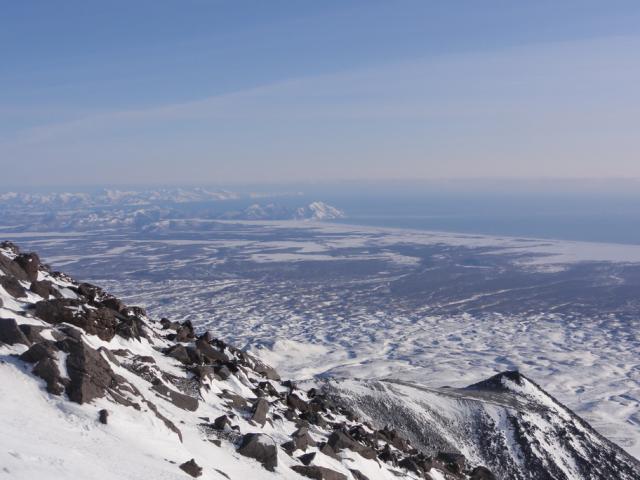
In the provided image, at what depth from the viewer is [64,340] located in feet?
45.7

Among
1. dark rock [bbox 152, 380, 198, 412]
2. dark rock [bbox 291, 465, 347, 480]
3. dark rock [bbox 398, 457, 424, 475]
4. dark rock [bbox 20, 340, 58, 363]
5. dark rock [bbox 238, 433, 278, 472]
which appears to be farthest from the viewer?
dark rock [bbox 398, 457, 424, 475]

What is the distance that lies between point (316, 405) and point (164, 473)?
43.6 ft

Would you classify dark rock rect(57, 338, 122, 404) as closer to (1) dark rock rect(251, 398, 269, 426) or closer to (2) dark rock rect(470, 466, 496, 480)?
(1) dark rock rect(251, 398, 269, 426)

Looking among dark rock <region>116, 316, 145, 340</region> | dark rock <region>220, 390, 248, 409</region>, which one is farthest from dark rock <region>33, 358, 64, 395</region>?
dark rock <region>220, 390, 248, 409</region>

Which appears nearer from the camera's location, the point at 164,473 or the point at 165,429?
the point at 164,473

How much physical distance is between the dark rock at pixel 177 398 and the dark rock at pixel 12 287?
5.15 metres

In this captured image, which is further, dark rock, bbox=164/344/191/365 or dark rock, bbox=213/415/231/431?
dark rock, bbox=164/344/191/365

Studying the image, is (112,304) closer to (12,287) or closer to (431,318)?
(12,287)

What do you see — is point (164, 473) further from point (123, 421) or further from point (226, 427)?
point (226, 427)

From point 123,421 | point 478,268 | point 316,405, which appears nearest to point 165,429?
point 123,421

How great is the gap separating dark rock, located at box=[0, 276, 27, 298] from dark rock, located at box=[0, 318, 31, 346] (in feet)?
12.7

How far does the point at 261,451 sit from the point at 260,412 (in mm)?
3159

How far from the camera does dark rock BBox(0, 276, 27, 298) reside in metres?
17.6

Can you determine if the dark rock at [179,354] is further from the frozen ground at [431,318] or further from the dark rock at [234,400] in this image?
the frozen ground at [431,318]
